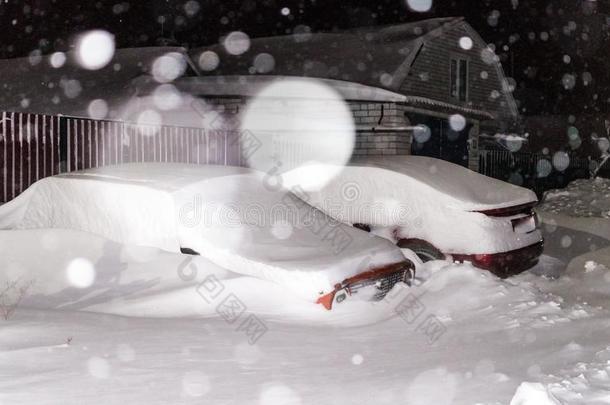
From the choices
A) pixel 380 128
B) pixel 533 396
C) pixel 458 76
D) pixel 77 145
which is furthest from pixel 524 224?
pixel 458 76

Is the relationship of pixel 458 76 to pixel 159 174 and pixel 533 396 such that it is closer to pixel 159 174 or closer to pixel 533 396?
pixel 159 174

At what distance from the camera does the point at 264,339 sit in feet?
15.1

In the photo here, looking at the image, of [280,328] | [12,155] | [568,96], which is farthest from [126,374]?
[568,96]

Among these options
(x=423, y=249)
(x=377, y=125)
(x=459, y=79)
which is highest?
(x=459, y=79)

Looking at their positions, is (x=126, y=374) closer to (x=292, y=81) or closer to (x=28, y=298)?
(x=28, y=298)

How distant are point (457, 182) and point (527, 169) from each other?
1351 cm

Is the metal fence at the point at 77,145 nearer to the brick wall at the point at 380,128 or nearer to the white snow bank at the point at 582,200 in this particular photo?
the brick wall at the point at 380,128

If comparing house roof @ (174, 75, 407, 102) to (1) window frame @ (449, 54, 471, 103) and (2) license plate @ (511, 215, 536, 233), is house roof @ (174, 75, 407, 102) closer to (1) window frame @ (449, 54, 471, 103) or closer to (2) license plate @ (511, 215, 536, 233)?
(1) window frame @ (449, 54, 471, 103)

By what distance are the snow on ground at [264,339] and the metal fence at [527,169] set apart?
12.3 metres

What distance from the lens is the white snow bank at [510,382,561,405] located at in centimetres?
293

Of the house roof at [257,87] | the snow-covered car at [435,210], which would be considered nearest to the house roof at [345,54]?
the house roof at [257,87]

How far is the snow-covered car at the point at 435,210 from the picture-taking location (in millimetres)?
6742

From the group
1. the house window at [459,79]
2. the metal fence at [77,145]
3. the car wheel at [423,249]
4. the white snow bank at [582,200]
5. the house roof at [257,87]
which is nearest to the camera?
the car wheel at [423,249]

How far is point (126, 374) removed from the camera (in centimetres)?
365
